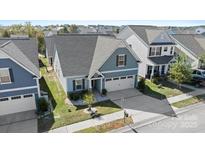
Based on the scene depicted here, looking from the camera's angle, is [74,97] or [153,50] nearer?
[74,97]

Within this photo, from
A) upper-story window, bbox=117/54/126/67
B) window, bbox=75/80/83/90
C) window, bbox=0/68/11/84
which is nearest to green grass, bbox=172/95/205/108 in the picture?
upper-story window, bbox=117/54/126/67

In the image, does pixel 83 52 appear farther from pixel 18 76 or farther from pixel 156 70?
pixel 156 70

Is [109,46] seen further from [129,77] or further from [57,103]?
[57,103]

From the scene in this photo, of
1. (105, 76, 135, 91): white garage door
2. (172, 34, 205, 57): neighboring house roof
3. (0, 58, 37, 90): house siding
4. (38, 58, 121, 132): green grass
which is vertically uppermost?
(172, 34, 205, 57): neighboring house roof

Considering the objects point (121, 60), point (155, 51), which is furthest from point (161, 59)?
point (121, 60)

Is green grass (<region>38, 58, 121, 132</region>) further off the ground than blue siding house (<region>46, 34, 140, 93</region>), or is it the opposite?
blue siding house (<region>46, 34, 140, 93</region>)

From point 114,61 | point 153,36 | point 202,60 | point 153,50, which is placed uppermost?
point 153,36

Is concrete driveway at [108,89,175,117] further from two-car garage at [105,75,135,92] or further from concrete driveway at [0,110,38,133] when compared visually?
concrete driveway at [0,110,38,133]
